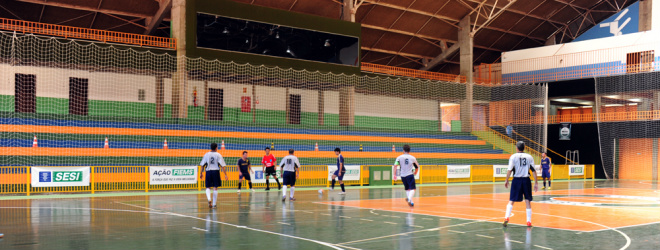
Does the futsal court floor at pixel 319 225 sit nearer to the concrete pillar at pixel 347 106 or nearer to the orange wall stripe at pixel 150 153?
the orange wall stripe at pixel 150 153

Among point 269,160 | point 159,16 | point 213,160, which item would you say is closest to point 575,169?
point 269,160

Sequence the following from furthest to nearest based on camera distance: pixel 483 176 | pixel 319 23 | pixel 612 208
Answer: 1. pixel 319 23
2. pixel 483 176
3. pixel 612 208

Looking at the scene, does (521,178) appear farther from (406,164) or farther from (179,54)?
(179,54)

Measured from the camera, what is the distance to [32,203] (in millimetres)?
19281

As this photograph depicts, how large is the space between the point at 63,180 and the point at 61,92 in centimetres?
1652

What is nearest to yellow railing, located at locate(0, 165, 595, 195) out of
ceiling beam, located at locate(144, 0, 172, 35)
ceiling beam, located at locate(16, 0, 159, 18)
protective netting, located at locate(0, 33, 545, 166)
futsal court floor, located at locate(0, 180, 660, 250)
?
protective netting, located at locate(0, 33, 545, 166)

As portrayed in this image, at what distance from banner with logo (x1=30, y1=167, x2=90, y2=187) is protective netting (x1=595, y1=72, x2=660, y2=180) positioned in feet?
122

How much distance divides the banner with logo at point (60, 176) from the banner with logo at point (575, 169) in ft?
116

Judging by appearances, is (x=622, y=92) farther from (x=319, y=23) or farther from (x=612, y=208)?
(x=612, y=208)

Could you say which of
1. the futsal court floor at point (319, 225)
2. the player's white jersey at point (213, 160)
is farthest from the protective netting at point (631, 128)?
the player's white jersey at point (213, 160)

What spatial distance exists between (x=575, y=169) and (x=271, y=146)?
25.0 metres

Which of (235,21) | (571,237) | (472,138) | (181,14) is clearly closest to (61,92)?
(181,14)

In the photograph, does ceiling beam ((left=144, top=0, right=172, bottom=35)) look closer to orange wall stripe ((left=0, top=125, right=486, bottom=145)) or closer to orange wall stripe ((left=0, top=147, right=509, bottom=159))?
orange wall stripe ((left=0, top=125, right=486, bottom=145))

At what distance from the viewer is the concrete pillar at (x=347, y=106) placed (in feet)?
146
